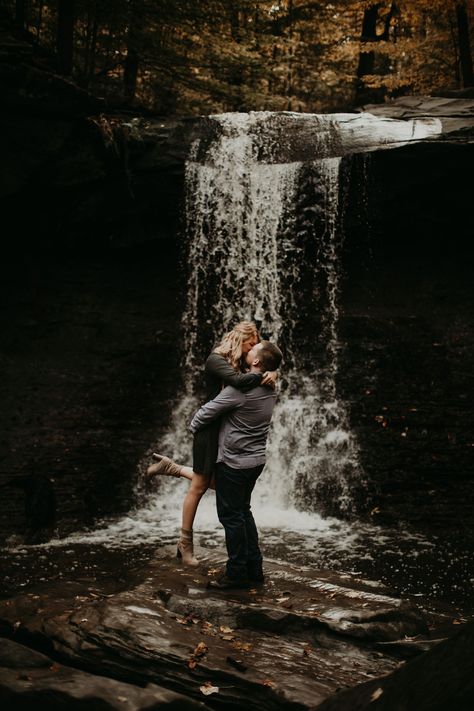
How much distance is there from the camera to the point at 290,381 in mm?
12273

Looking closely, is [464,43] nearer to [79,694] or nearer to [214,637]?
[214,637]

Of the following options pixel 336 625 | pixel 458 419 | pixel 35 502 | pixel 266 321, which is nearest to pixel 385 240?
pixel 266 321

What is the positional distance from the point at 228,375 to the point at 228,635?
199 cm

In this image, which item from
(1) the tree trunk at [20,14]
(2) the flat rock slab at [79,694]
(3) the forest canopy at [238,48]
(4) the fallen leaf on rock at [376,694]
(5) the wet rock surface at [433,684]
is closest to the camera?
(5) the wet rock surface at [433,684]

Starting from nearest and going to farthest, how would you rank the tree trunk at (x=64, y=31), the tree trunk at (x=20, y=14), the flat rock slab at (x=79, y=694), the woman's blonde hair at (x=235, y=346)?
the flat rock slab at (x=79, y=694), the woman's blonde hair at (x=235, y=346), the tree trunk at (x=64, y=31), the tree trunk at (x=20, y=14)

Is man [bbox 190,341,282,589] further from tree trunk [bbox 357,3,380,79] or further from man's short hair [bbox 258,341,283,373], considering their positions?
tree trunk [bbox 357,3,380,79]

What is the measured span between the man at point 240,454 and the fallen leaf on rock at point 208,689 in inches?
47.4

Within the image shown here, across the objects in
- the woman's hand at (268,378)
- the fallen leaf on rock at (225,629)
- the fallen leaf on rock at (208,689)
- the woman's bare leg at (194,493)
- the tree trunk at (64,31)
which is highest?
the tree trunk at (64,31)

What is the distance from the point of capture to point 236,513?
546 cm

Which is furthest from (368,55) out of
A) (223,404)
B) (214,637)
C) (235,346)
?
(214,637)

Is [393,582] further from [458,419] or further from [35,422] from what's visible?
[35,422]

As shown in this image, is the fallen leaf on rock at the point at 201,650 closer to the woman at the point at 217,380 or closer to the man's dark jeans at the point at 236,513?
the man's dark jeans at the point at 236,513

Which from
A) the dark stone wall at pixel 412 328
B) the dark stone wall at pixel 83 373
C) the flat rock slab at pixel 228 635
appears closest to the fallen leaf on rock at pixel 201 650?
the flat rock slab at pixel 228 635

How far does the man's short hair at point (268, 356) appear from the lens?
553cm
